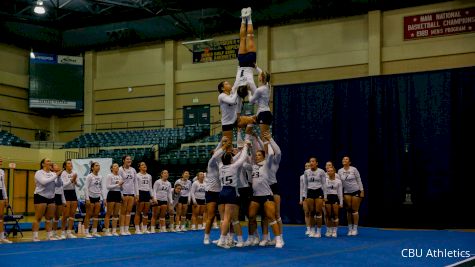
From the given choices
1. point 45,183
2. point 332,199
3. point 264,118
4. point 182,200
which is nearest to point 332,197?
point 332,199

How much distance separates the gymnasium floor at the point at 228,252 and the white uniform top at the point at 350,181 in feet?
4.34

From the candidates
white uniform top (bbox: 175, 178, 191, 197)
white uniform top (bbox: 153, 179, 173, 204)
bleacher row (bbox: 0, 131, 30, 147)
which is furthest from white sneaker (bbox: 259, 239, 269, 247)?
bleacher row (bbox: 0, 131, 30, 147)

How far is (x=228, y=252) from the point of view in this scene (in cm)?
894

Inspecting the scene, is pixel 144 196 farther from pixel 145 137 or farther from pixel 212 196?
pixel 145 137

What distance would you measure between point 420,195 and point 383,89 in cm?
343

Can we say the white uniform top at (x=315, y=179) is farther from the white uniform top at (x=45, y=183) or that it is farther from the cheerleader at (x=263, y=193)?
the white uniform top at (x=45, y=183)

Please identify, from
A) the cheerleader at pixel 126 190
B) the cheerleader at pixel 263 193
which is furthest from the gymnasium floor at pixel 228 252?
the cheerleader at pixel 126 190

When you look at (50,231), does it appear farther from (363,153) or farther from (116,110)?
(116,110)

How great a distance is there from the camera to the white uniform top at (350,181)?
12.9 metres

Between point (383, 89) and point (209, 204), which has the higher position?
point (383, 89)

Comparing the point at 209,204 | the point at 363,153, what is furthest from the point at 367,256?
the point at 363,153

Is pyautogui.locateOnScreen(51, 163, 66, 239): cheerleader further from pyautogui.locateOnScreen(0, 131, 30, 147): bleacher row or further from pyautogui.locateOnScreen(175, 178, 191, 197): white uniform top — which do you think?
pyautogui.locateOnScreen(0, 131, 30, 147): bleacher row

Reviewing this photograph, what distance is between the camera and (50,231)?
12547 millimetres

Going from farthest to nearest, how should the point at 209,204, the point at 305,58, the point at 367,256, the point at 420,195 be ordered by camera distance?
the point at 305,58 → the point at 420,195 → the point at 209,204 → the point at 367,256
